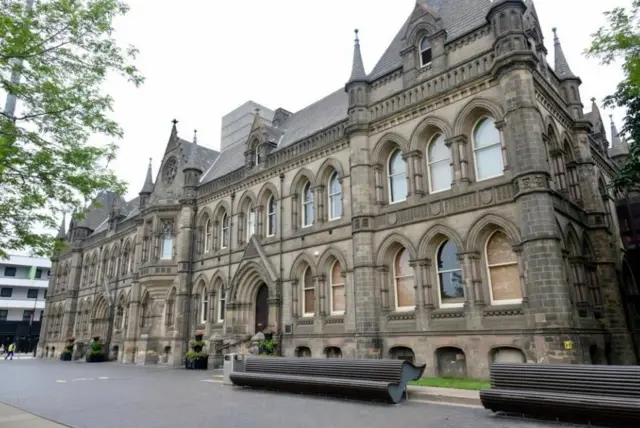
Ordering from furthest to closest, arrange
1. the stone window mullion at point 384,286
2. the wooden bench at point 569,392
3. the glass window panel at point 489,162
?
1. the stone window mullion at point 384,286
2. the glass window panel at point 489,162
3. the wooden bench at point 569,392

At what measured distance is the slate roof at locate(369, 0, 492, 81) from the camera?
17375 mm

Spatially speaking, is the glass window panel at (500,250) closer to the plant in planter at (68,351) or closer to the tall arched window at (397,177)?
the tall arched window at (397,177)

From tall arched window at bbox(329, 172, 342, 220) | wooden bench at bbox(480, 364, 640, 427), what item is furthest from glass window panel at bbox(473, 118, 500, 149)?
wooden bench at bbox(480, 364, 640, 427)

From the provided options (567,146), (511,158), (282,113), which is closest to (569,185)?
(567,146)

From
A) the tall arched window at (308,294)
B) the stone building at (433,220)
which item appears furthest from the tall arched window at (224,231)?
the tall arched window at (308,294)

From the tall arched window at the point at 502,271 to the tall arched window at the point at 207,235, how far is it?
1777 centimetres

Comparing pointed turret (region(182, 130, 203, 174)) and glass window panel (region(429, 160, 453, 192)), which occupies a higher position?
pointed turret (region(182, 130, 203, 174))

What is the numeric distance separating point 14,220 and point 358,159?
12.7 meters

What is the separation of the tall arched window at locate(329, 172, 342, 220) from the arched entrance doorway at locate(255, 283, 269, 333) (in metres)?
6.00

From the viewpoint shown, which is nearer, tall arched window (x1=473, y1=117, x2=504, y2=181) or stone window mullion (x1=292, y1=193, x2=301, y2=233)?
tall arched window (x1=473, y1=117, x2=504, y2=181)

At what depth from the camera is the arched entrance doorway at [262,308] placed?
912 inches

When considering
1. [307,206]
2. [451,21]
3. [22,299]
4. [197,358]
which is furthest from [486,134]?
[22,299]

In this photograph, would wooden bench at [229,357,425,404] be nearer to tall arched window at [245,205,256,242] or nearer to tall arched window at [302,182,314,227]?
tall arched window at [302,182,314,227]

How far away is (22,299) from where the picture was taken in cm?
6856
